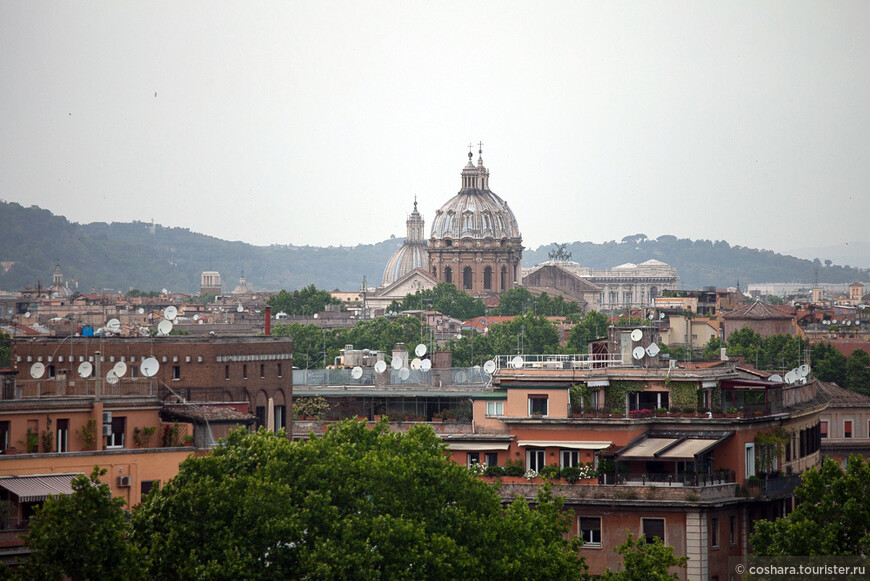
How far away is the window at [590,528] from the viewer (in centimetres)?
5153

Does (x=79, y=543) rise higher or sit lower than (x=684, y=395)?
lower

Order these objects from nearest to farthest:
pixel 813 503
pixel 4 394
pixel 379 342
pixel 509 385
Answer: pixel 813 503, pixel 4 394, pixel 509 385, pixel 379 342

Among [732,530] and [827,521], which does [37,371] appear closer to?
[732,530]

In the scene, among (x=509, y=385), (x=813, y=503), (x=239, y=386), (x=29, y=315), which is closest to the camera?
(x=813, y=503)

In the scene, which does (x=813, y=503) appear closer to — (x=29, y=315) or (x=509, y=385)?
(x=509, y=385)

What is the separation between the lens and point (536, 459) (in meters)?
54.2

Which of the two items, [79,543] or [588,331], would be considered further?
[588,331]

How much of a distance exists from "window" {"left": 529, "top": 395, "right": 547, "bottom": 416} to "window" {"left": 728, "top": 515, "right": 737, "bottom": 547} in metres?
6.52

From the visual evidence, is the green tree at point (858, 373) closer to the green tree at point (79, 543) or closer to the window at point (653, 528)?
the window at point (653, 528)

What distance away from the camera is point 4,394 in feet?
161

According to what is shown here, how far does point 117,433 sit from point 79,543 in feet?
37.9

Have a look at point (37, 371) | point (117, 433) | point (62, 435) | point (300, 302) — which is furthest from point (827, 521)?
point (300, 302)

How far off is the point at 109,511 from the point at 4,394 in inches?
499

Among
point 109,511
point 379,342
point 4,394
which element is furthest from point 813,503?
point 379,342
